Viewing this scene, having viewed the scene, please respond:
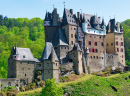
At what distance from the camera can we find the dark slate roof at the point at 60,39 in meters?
56.5

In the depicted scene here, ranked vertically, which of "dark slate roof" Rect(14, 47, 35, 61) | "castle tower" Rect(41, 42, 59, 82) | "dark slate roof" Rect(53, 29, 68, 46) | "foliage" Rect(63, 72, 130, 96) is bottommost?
"foliage" Rect(63, 72, 130, 96)

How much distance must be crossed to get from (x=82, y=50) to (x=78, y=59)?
199 inches

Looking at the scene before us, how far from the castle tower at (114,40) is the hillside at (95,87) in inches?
523

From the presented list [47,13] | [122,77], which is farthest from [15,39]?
[122,77]

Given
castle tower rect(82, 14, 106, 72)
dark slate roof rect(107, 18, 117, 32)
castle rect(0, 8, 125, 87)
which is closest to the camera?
castle rect(0, 8, 125, 87)

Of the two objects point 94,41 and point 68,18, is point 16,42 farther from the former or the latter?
point 94,41

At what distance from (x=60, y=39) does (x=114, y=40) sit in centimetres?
1827

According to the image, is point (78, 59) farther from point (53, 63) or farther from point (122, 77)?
point (122, 77)

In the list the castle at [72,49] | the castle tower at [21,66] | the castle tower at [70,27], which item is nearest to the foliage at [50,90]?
the castle at [72,49]

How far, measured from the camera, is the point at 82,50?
5888cm

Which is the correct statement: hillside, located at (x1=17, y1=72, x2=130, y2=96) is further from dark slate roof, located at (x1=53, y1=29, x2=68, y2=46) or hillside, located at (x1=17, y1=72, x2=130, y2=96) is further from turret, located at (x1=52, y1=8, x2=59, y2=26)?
turret, located at (x1=52, y1=8, x2=59, y2=26)

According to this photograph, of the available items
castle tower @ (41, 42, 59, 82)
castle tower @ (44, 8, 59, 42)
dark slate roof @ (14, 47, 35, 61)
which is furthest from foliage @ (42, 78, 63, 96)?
castle tower @ (44, 8, 59, 42)

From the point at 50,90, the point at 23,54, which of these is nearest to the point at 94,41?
the point at 23,54

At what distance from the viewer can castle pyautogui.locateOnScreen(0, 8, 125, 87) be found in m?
47.9
